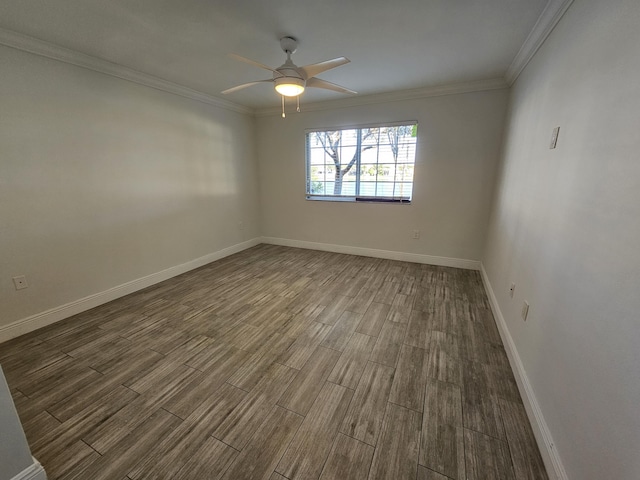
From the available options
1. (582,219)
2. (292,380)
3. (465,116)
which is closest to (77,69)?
(292,380)

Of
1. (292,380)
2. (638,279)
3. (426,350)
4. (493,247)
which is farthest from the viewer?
(493,247)

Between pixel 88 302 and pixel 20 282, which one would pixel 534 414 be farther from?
pixel 20 282

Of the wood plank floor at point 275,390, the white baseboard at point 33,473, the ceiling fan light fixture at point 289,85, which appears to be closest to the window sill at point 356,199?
the wood plank floor at point 275,390

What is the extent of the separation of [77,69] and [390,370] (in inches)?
151

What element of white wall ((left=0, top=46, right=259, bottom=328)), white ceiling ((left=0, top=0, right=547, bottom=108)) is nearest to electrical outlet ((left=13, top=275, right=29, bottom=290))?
white wall ((left=0, top=46, right=259, bottom=328))

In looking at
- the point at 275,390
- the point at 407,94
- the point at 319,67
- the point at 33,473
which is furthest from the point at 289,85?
the point at 33,473

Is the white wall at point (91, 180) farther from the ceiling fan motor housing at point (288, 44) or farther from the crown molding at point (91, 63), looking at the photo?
the ceiling fan motor housing at point (288, 44)

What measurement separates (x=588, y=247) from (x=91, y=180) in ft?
12.7

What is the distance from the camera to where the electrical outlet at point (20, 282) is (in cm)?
225

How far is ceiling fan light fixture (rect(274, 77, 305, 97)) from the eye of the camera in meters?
2.11

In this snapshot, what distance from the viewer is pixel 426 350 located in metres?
2.09

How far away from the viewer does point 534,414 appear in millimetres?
1439

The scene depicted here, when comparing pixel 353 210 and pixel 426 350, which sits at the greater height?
pixel 353 210

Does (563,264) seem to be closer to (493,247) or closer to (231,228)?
(493,247)
